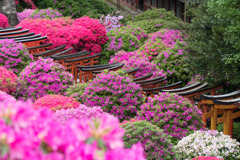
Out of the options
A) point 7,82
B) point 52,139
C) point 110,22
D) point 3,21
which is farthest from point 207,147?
point 3,21

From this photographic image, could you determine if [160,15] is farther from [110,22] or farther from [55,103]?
[55,103]

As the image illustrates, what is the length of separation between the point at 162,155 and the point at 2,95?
4.06 m

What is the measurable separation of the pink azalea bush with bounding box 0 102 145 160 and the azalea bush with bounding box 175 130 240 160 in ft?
21.7

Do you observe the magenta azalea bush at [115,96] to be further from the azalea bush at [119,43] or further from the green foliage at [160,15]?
the green foliage at [160,15]

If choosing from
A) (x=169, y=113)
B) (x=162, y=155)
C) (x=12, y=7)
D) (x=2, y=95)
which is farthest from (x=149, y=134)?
(x=12, y=7)

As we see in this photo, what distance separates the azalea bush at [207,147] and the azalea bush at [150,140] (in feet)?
3.90

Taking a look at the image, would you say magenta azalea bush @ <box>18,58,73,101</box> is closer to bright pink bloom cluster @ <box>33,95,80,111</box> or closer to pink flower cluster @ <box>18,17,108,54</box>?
bright pink bloom cluster @ <box>33,95,80,111</box>

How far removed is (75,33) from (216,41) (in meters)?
9.22

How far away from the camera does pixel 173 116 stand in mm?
9562

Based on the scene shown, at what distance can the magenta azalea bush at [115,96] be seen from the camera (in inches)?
430

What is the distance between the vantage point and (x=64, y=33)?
66.4 ft

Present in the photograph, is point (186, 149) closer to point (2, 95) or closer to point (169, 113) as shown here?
point (169, 113)

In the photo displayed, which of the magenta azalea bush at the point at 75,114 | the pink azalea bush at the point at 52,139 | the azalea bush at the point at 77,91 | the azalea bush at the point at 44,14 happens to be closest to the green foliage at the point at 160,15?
the azalea bush at the point at 44,14

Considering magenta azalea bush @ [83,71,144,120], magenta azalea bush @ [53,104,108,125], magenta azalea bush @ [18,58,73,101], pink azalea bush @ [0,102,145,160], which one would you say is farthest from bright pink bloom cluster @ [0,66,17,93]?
pink azalea bush @ [0,102,145,160]
